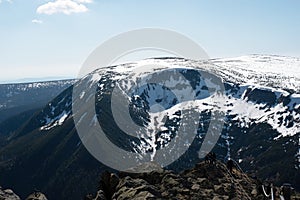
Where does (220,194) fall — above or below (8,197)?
above

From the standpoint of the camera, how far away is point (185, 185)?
107 feet

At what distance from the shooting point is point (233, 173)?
37.5 meters

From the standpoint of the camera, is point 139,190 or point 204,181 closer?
point 139,190

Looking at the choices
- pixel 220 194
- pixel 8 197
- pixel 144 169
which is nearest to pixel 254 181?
pixel 220 194

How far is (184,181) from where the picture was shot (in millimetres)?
33094

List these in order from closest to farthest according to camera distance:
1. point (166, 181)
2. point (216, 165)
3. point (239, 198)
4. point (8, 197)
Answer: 1. point (239, 198)
2. point (166, 181)
3. point (216, 165)
4. point (8, 197)

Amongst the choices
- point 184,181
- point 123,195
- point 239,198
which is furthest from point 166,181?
point 239,198

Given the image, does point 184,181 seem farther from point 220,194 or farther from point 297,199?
point 297,199

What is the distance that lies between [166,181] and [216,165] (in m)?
5.86

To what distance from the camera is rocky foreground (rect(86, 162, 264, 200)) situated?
3083 centimetres

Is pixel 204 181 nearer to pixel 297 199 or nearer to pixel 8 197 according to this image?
pixel 297 199

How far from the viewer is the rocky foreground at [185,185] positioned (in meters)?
30.8

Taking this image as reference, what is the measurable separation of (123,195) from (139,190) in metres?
1.63

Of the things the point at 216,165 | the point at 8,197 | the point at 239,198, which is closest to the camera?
the point at 239,198
